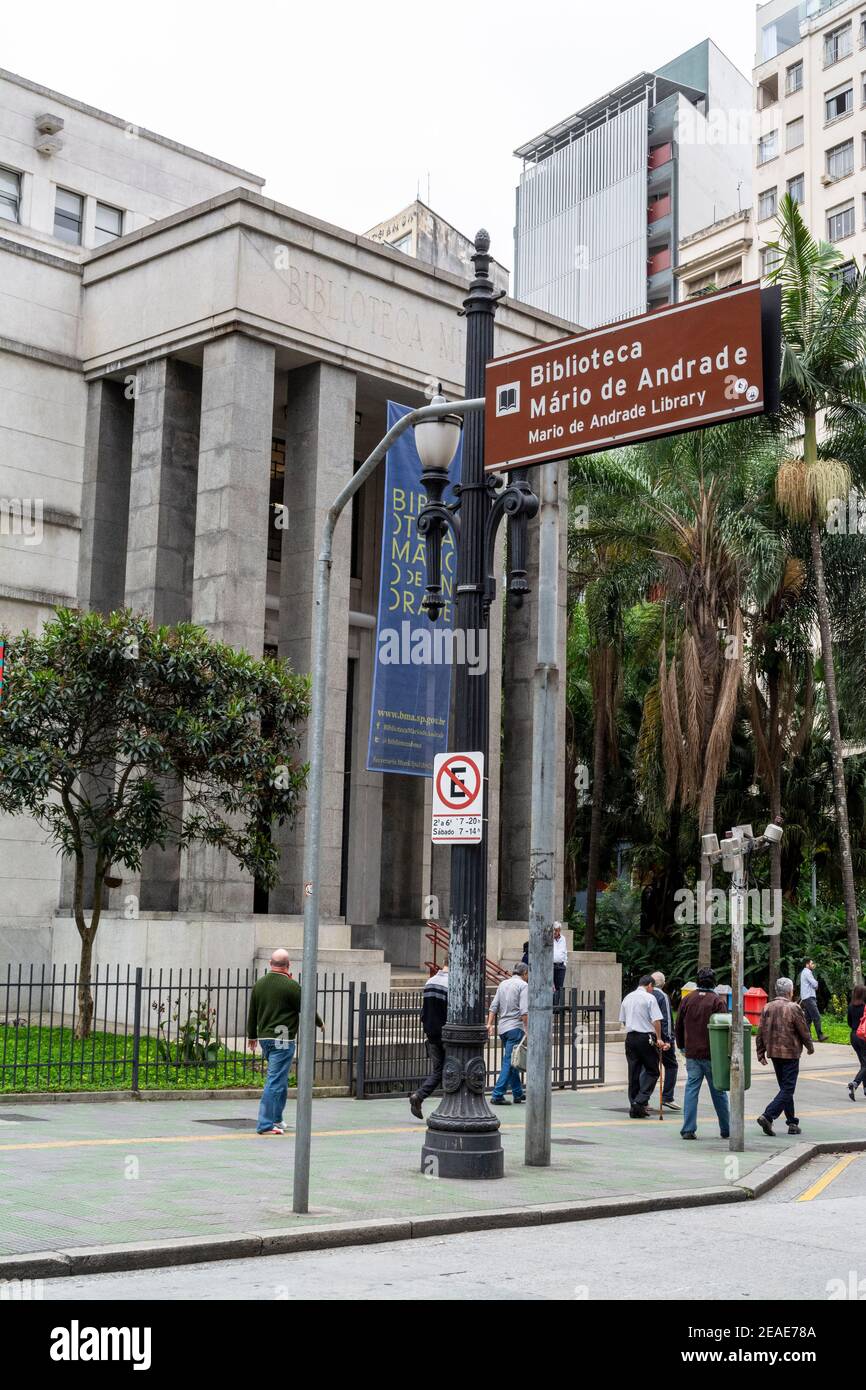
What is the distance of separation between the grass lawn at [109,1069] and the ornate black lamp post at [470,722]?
592 centimetres

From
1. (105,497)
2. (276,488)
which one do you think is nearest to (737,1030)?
(105,497)

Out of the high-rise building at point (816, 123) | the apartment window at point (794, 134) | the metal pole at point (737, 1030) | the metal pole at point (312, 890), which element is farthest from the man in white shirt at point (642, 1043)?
the apartment window at point (794, 134)

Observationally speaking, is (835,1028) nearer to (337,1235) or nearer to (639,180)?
(337,1235)

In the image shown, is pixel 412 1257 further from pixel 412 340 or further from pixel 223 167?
pixel 223 167

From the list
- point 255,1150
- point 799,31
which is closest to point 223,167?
point 255,1150

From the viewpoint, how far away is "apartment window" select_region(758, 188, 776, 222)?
71.8 metres

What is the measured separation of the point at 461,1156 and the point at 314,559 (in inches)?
636

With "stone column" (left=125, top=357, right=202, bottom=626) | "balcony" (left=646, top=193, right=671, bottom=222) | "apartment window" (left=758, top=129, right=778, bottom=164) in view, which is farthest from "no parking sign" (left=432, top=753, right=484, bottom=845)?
"balcony" (left=646, top=193, right=671, bottom=222)

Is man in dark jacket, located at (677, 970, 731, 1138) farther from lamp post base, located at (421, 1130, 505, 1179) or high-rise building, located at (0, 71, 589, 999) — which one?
high-rise building, located at (0, 71, 589, 999)

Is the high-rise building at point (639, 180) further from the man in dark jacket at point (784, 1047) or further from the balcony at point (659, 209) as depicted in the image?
the man in dark jacket at point (784, 1047)

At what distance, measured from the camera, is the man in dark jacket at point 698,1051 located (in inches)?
647

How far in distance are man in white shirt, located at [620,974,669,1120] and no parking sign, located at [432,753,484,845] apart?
6.16 m

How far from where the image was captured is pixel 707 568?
107 ft

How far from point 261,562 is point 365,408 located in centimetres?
734
